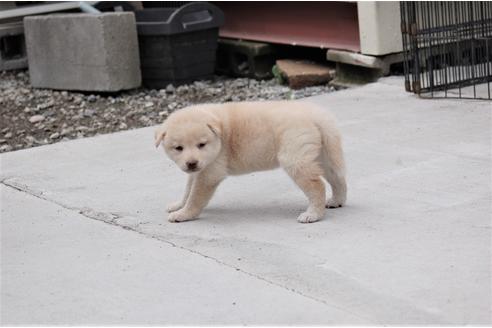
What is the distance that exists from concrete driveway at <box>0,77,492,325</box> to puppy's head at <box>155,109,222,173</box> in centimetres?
38

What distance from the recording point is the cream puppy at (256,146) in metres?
4.99

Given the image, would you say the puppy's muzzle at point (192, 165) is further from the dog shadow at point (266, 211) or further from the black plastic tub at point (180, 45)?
the black plastic tub at point (180, 45)

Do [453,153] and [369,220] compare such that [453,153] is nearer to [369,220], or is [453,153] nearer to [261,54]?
[369,220]

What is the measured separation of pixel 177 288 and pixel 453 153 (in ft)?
8.72

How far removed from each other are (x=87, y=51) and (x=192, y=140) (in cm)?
463

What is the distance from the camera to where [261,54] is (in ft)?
33.4

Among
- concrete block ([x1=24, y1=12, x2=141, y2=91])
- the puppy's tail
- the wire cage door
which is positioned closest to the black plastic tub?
concrete block ([x1=24, y1=12, x2=141, y2=91])

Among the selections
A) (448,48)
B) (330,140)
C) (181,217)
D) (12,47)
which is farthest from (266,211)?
(12,47)

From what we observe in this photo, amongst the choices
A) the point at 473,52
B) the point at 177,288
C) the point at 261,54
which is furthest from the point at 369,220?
the point at 261,54

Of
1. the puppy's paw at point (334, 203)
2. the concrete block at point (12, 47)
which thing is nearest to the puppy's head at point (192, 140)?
the puppy's paw at point (334, 203)

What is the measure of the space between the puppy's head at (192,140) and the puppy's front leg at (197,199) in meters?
0.16

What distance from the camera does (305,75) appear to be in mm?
9289

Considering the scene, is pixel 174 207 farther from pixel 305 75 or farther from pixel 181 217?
pixel 305 75

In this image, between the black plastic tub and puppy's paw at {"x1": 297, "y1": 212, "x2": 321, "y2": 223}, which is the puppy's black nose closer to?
puppy's paw at {"x1": 297, "y1": 212, "x2": 321, "y2": 223}
